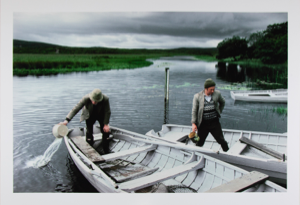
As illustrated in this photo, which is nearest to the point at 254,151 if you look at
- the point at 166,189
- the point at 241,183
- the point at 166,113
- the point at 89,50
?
the point at 241,183

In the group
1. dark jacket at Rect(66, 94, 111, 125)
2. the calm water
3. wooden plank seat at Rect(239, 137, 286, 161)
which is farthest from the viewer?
the calm water

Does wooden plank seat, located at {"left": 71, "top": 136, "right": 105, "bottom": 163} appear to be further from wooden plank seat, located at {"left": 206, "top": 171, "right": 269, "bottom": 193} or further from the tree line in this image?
the tree line

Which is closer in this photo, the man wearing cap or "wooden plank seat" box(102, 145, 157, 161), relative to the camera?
the man wearing cap

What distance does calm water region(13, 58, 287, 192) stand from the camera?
4348 mm

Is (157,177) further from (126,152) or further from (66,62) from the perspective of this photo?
(66,62)

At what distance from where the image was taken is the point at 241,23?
5199mm

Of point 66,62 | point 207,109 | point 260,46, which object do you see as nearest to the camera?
point 207,109

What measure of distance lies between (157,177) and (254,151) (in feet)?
6.07

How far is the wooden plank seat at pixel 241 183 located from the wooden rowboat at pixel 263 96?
6070 millimetres

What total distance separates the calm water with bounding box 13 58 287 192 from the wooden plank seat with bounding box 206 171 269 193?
78.7 inches

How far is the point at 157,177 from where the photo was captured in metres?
3.28

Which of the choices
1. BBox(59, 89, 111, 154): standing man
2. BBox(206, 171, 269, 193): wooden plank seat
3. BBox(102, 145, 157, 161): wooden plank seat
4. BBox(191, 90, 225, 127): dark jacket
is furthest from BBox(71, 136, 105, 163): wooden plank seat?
BBox(206, 171, 269, 193): wooden plank seat

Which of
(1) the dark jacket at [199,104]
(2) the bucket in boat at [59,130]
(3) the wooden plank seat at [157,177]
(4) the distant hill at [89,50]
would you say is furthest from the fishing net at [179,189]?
(4) the distant hill at [89,50]
